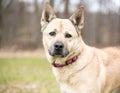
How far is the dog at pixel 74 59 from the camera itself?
6.66m

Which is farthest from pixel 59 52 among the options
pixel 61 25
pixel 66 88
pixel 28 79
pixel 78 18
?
pixel 28 79

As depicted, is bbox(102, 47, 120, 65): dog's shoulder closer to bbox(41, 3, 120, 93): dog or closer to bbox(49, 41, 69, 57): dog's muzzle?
bbox(41, 3, 120, 93): dog

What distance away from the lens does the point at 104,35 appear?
31.0 meters

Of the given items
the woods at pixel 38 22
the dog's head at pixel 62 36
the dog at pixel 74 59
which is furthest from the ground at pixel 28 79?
the woods at pixel 38 22

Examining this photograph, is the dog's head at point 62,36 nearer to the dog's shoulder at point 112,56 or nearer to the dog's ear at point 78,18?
the dog's ear at point 78,18

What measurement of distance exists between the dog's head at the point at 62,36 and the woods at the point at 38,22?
62.6 feet

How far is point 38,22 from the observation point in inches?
1142

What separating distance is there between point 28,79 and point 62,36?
5.66 metres

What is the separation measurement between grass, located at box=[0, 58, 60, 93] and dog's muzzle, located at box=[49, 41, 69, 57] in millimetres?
3113

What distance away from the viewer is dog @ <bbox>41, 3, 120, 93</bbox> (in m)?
6.66

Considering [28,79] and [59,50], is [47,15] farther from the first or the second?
[28,79]

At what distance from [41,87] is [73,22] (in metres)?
3.82

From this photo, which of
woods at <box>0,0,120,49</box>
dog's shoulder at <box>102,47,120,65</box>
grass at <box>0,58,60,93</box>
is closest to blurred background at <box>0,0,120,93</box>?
woods at <box>0,0,120,49</box>

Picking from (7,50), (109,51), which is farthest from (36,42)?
(109,51)
